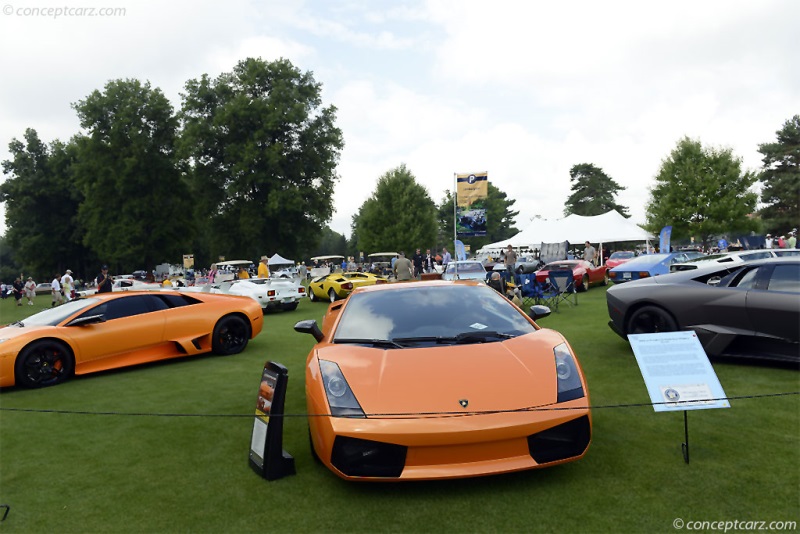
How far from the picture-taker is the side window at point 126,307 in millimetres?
7906

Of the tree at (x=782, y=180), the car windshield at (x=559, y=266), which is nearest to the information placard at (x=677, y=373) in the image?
the car windshield at (x=559, y=266)

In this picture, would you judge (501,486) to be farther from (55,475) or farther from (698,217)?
(698,217)

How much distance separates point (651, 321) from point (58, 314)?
26.7 feet

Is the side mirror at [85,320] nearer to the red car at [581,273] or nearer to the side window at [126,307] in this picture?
the side window at [126,307]

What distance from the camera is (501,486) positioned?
10.9 feet

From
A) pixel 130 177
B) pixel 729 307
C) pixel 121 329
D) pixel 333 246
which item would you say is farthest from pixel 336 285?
pixel 333 246

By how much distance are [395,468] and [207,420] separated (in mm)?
2755

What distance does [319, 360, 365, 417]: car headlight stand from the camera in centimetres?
331

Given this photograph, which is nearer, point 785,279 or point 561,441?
point 561,441

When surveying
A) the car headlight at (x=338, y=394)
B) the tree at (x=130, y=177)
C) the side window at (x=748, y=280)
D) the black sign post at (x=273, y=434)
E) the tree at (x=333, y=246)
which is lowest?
the black sign post at (x=273, y=434)

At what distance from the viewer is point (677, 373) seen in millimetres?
3629

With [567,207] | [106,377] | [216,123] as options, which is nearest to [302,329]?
[106,377]

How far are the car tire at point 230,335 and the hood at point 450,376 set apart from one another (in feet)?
18.1

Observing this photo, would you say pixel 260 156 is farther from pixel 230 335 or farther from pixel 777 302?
pixel 777 302
